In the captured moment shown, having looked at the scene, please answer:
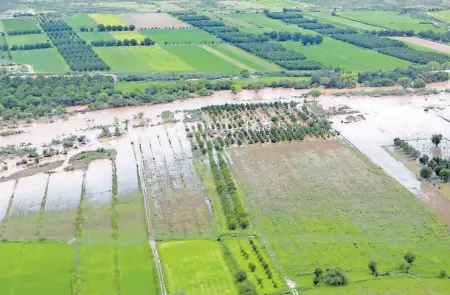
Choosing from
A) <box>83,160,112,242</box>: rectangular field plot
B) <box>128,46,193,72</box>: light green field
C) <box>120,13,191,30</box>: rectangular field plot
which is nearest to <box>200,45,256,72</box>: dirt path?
<box>128,46,193,72</box>: light green field

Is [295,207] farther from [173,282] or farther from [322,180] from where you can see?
[173,282]

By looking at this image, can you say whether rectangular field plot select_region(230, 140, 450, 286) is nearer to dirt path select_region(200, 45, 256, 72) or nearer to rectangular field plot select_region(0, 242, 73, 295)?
rectangular field plot select_region(0, 242, 73, 295)

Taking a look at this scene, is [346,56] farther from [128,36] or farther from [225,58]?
[128,36]

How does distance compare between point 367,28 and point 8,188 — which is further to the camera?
point 367,28

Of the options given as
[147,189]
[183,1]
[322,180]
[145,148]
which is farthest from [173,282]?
[183,1]

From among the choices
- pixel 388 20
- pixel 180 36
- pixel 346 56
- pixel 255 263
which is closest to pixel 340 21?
pixel 388 20

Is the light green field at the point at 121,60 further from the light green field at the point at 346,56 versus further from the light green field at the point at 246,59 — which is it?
the light green field at the point at 346,56
